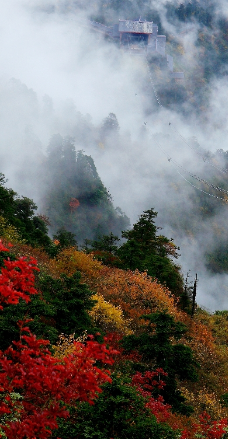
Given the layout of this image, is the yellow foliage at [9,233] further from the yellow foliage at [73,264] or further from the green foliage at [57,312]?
the green foliage at [57,312]

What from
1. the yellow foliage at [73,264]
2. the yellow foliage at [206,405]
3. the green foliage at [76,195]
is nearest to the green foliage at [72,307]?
the yellow foliage at [206,405]

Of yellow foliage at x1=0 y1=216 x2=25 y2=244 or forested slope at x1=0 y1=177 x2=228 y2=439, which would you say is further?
yellow foliage at x1=0 y1=216 x2=25 y2=244

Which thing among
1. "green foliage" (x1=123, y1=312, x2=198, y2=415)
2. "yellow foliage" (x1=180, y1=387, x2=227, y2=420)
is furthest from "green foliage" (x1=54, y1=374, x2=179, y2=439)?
"yellow foliage" (x1=180, y1=387, x2=227, y2=420)

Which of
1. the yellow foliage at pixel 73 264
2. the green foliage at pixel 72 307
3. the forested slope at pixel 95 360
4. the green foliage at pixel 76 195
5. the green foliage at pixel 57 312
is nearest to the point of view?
the forested slope at pixel 95 360

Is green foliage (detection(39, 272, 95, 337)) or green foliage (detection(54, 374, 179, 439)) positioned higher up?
green foliage (detection(39, 272, 95, 337))

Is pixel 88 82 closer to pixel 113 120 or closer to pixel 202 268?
pixel 113 120

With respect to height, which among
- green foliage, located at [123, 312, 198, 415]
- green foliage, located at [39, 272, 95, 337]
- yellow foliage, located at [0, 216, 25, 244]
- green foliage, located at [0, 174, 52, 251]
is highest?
green foliage, located at [0, 174, 52, 251]

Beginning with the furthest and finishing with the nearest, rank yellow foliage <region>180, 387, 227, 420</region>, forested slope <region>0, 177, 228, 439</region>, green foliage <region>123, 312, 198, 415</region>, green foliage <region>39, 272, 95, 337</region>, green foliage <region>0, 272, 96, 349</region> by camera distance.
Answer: green foliage <region>39, 272, 95, 337</region> < yellow foliage <region>180, 387, 227, 420</region> < green foliage <region>123, 312, 198, 415</region> < green foliage <region>0, 272, 96, 349</region> < forested slope <region>0, 177, 228, 439</region>

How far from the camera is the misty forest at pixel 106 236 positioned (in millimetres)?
9273

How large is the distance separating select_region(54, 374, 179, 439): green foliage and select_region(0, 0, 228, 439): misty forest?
4cm

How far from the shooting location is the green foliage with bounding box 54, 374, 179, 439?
9.15 m

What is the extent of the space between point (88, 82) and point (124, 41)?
25.3m

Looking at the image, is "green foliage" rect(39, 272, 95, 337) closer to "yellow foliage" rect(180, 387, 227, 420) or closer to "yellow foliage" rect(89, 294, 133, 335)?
"yellow foliage" rect(89, 294, 133, 335)

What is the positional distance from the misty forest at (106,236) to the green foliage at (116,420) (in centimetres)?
4
